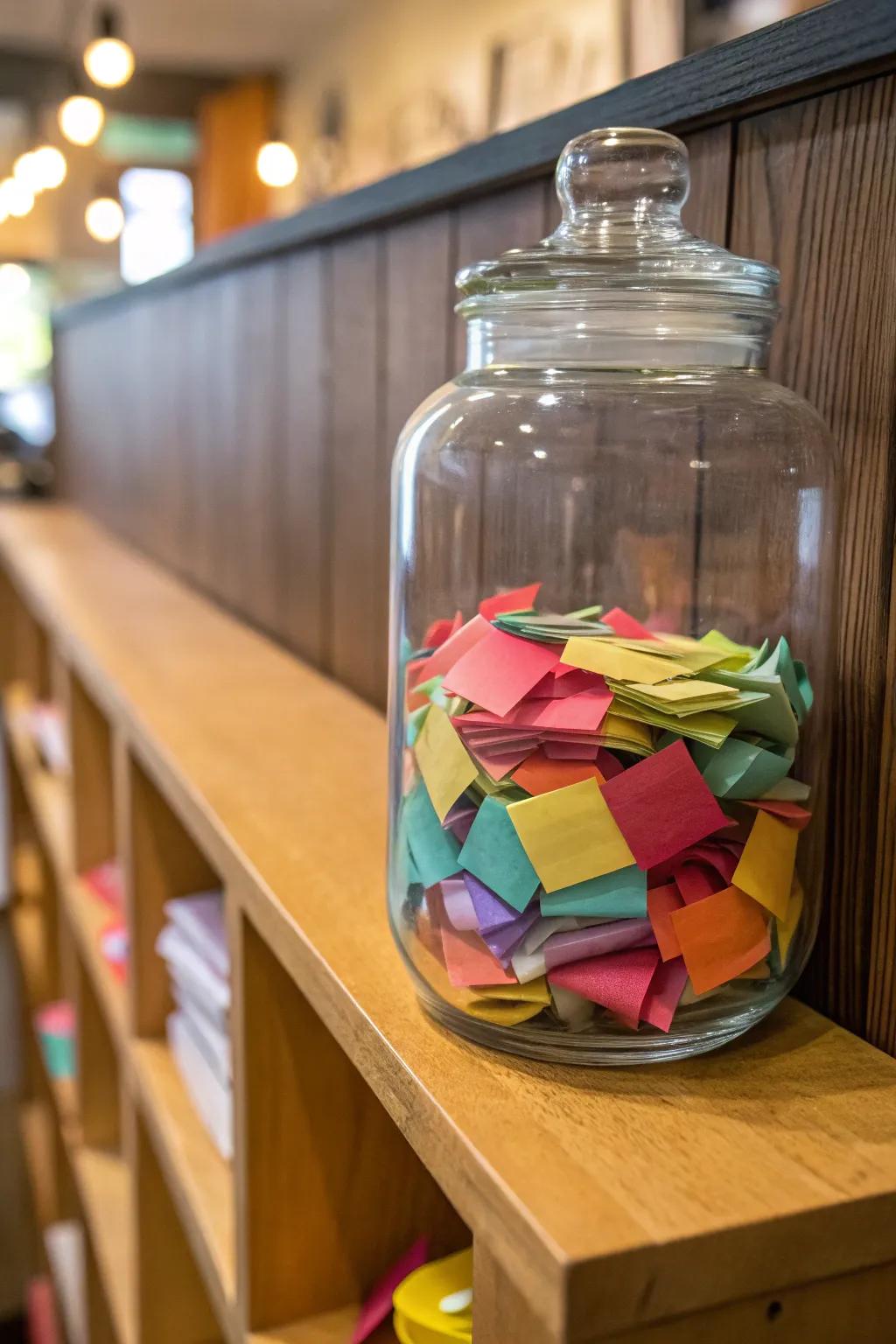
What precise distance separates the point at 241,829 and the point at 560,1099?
38cm

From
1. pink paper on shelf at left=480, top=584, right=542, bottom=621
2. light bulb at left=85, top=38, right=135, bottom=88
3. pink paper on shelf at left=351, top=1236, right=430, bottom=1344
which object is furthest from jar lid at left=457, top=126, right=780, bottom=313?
light bulb at left=85, top=38, right=135, bottom=88

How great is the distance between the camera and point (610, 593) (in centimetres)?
67

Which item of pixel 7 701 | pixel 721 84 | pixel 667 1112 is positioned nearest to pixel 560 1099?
pixel 667 1112

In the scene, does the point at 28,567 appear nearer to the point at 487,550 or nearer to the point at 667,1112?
the point at 487,550

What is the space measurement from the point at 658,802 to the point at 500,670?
0.08m

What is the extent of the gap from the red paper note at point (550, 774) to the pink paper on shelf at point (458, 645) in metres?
0.07

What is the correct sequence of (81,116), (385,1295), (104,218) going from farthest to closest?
(104,218) → (81,116) → (385,1295)

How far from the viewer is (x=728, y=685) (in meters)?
0.51

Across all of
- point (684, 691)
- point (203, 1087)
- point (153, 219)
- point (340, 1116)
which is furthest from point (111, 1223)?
point (153, 219)

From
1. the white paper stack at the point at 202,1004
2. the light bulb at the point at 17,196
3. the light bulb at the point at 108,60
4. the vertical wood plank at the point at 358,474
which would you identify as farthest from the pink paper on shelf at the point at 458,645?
the light bulb at the point at 17,196

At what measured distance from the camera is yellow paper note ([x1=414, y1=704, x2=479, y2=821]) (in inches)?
20.5

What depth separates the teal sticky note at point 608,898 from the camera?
1.60 feet

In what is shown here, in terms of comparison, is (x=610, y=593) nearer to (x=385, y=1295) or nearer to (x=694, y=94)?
(x=694, y=94)

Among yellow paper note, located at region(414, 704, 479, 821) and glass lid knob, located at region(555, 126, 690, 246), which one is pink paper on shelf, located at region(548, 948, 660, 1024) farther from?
glass lid knob, located at region(555, 126, 690, 246)
